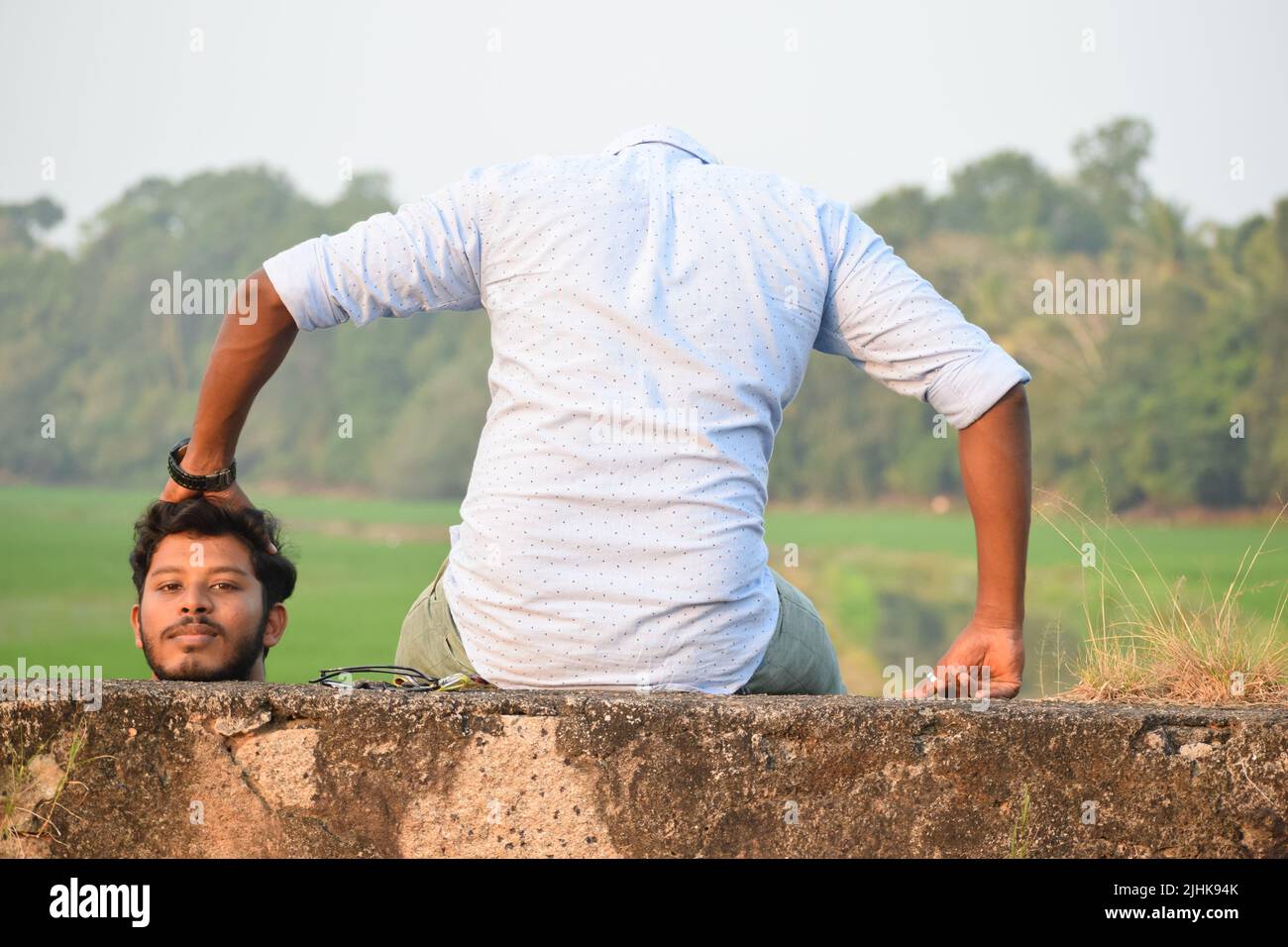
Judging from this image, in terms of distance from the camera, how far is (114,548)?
71.1 metres

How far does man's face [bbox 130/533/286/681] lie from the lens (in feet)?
9.21

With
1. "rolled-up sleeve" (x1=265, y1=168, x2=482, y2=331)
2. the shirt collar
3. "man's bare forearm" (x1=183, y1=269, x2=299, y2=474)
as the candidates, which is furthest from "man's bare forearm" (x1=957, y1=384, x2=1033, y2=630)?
"man's bare forearm" (x1=183, y1=269, x2=299, y2=474)

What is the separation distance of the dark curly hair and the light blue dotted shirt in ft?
2.11

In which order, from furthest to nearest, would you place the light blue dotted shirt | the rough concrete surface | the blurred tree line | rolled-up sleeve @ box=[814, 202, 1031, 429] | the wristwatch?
the blurred tree line
the wristwatch
rolled-up sleeve @ box=[814, 202, 1031, 429]
the light blue dotted shirt
the rough concrete surface

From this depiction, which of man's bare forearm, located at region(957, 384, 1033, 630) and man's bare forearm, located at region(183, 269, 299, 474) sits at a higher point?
man's bare forearm, located at region(183, 269, 299, 474)

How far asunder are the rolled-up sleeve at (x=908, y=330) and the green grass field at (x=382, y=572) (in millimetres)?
44809

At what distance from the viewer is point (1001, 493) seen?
8.22 feet

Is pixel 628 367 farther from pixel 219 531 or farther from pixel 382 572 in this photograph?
pixel 382 572

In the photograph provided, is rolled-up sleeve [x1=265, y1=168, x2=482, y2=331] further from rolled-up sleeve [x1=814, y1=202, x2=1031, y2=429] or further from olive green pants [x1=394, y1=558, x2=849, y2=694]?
rolled-up sleeve [x1=814, y1=202, x2=1031, y2=429]

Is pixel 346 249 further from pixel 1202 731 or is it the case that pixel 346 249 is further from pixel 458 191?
pixel 1202 731

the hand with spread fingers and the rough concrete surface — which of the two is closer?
the rough concrete surface

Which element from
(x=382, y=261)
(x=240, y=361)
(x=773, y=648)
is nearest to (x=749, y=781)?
(x=773, y=648)

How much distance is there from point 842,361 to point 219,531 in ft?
189
